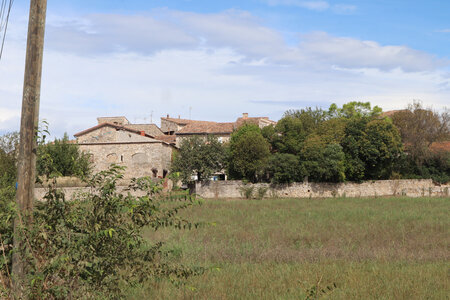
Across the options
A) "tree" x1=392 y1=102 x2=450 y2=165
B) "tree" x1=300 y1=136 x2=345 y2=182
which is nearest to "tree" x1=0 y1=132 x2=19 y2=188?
"tree" x1=300 y1=136 x2=345 y2=182

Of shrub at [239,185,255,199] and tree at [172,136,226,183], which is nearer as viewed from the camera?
shrub at [239,185,255,199]

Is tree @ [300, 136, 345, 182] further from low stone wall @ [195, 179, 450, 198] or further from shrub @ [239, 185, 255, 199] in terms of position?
shrub @ [239, 185, 255, 199]

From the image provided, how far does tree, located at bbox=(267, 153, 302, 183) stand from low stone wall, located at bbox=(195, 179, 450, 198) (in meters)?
0.66

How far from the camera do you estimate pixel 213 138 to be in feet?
157

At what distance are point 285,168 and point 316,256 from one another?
2993cm

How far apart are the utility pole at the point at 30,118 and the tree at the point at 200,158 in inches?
1520

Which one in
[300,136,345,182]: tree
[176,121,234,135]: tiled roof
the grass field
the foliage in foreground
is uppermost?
[176,121,234,135]: tiled roof

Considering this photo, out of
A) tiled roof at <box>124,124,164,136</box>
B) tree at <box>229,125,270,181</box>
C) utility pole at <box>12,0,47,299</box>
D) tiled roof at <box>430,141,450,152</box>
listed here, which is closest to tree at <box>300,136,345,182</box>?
tree at <box>229,125,270,181</box>

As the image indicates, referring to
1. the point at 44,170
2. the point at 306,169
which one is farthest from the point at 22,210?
the point at 306,169

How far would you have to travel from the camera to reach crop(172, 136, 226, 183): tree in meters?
45.6

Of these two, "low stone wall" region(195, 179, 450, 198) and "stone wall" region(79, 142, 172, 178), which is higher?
"stone wall" region(79, 142, 172, 178)

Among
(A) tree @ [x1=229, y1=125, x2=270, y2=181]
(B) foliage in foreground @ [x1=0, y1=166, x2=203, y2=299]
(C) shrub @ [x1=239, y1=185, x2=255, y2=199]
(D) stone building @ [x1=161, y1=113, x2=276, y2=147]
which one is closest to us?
(B) foliage in foreground @ [x1=0, y1=166, x2=203, y2=299]

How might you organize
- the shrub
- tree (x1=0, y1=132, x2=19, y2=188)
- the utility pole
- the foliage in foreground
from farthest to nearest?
the shrub → tree (x1=0, y1=132, x2=19, y2=188) → the utility pole → the foliage in foreground

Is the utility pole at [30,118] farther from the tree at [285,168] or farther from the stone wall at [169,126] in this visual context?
the stone wall at [169,126]
